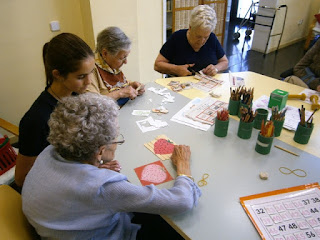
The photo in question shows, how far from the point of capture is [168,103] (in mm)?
1806

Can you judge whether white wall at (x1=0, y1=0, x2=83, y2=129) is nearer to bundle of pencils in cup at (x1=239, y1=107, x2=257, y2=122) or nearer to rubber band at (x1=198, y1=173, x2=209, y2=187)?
bundle of pencils in cup at (x1=239, y1=107, x2=257, y2=122)

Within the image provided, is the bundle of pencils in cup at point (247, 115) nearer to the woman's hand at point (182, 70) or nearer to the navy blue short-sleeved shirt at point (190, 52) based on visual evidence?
the woman's hand at point (182, 70)

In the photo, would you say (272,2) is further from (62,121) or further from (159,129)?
(62,121)

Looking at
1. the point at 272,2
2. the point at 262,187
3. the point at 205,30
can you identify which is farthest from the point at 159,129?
the point at 272,2

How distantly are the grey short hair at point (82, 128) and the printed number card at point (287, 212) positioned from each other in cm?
64

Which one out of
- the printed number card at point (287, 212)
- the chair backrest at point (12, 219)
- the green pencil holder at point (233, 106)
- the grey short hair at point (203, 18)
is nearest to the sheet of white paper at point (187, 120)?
the green pencil holder at point (233, 106)

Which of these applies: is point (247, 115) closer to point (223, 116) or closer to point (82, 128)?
point (223, 116)

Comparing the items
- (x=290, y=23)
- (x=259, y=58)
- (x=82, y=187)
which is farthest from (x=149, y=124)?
(x=290, y=23)

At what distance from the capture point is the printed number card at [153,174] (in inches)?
44.3

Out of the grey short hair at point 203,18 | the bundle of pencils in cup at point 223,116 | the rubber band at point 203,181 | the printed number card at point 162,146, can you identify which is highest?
the grey short hair at point 203,18

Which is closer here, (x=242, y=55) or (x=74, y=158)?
(x=74, y=158)

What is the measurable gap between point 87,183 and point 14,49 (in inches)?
91.4

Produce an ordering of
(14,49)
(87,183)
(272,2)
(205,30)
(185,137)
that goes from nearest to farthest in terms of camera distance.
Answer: (87,183)
(185,137)
(205,30)
(14,49)
(272,2)

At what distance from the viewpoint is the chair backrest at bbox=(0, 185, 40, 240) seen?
0.86 metres
